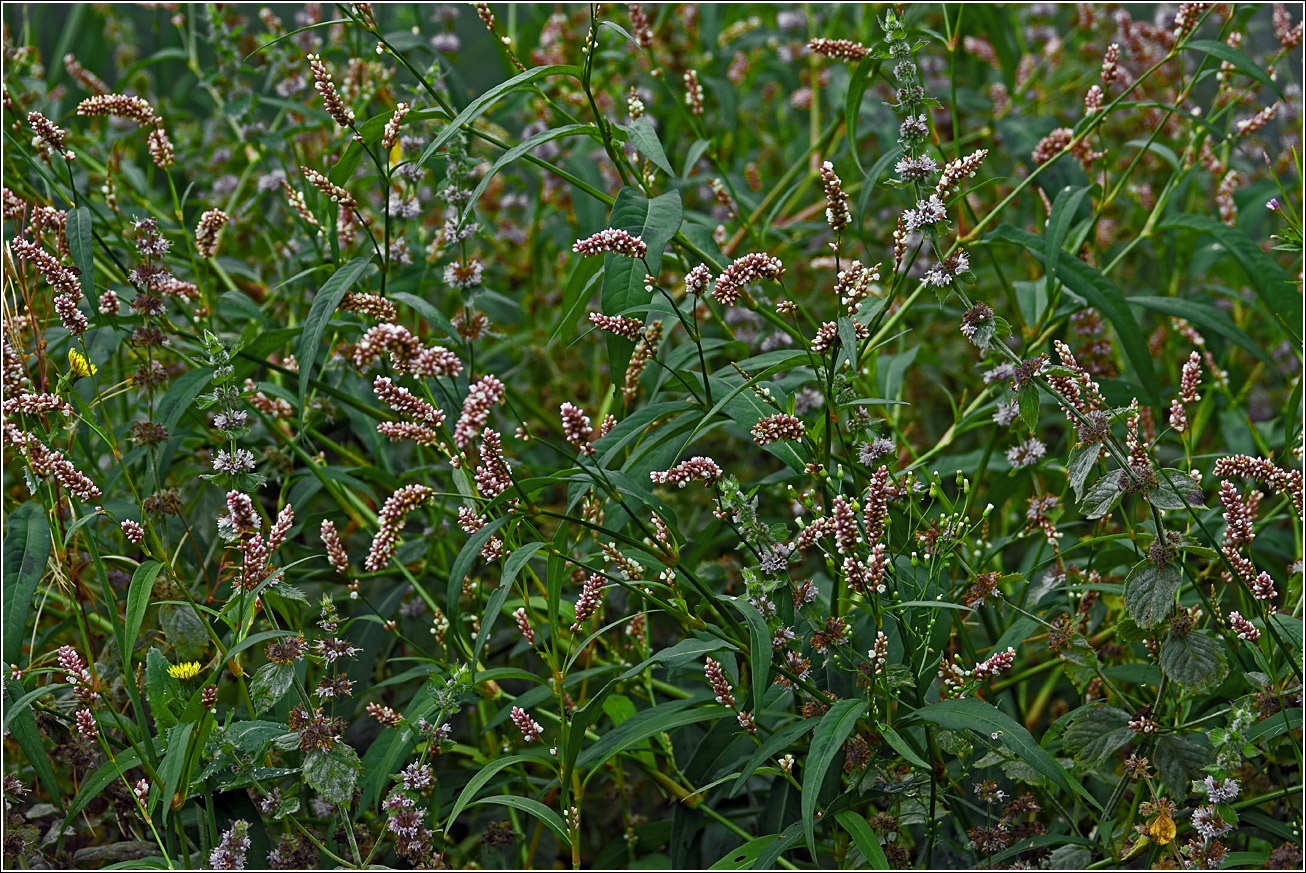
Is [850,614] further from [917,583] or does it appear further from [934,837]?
[934,837]

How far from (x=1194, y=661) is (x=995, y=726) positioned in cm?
25

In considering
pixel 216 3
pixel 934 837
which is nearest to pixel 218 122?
pixel 216 3

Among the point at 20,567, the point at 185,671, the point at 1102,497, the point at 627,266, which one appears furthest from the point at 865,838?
the point at 20,567

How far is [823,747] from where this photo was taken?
3.59 feet

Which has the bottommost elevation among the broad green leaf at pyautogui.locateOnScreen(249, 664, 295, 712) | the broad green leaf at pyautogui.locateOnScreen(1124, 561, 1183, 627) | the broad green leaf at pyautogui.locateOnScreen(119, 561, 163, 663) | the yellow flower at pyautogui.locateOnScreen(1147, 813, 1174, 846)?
the yellow flower at pyautogui.locateOnScreen(1147, 813, 1174, 846)

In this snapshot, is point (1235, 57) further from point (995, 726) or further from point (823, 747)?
point (823, 747)

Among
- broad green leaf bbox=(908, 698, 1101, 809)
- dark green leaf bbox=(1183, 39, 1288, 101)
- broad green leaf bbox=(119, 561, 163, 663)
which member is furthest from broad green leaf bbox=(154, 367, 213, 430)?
dark green leaf bbox=(1183, 39, 1288, 101)

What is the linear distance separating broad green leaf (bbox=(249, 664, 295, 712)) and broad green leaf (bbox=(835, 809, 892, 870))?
659 millimetres

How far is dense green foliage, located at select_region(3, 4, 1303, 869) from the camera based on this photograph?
118 cm

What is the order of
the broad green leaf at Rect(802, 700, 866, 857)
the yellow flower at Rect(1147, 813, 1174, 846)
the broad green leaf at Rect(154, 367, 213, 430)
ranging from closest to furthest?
the broad green leaf at Rect(802, 700, 866, 857) → the yellow flower at Rect(1147, 813, 1174, 846) → the broad green leaf at Rect(154, 367, 213, 430)

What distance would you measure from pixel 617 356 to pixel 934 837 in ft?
2.31

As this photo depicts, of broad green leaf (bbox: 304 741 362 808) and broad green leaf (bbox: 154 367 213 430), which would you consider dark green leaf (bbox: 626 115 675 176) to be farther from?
broad green leaf (bbox: 304 741 362 808)

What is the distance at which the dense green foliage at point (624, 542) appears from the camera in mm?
1184

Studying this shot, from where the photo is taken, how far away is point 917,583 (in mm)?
1312
